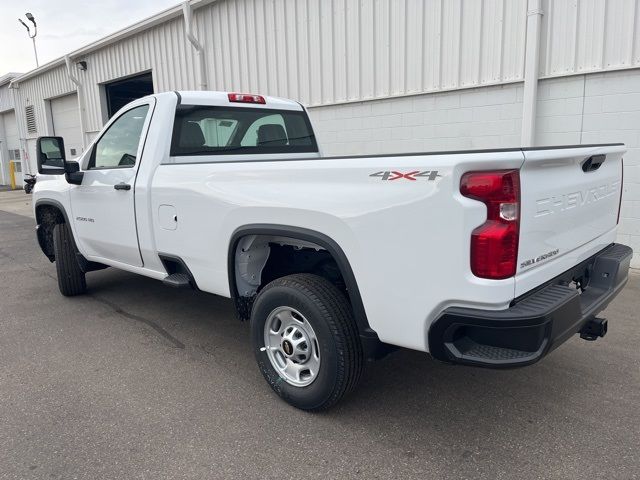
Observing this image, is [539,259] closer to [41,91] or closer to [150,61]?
[150,61]

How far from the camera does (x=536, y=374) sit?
350 centimetres

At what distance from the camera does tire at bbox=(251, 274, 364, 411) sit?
2.76 metres

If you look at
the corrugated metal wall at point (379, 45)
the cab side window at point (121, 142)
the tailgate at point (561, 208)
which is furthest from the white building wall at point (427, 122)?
the cab side window at point (121, 142)

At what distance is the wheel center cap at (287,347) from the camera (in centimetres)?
306

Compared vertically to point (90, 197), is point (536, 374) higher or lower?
lower

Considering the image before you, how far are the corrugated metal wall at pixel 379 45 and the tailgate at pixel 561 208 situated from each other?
3453 mm

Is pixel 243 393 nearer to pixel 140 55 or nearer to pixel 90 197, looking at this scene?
pixel 90 197

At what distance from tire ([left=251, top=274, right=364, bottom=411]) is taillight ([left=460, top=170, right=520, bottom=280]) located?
873mm

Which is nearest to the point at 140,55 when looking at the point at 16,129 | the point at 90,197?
the point at 90,197

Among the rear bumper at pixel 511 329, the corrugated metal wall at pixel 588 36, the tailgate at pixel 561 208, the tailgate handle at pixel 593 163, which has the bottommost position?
the rear bumper at pixel 511 329

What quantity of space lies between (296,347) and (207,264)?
2.98 ft

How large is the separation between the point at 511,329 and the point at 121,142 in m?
3.58

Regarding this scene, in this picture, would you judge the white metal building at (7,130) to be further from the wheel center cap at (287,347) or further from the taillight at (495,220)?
the taillight at (495,220)

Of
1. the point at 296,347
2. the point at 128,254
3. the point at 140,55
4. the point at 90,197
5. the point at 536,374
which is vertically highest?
the point at 140,55
